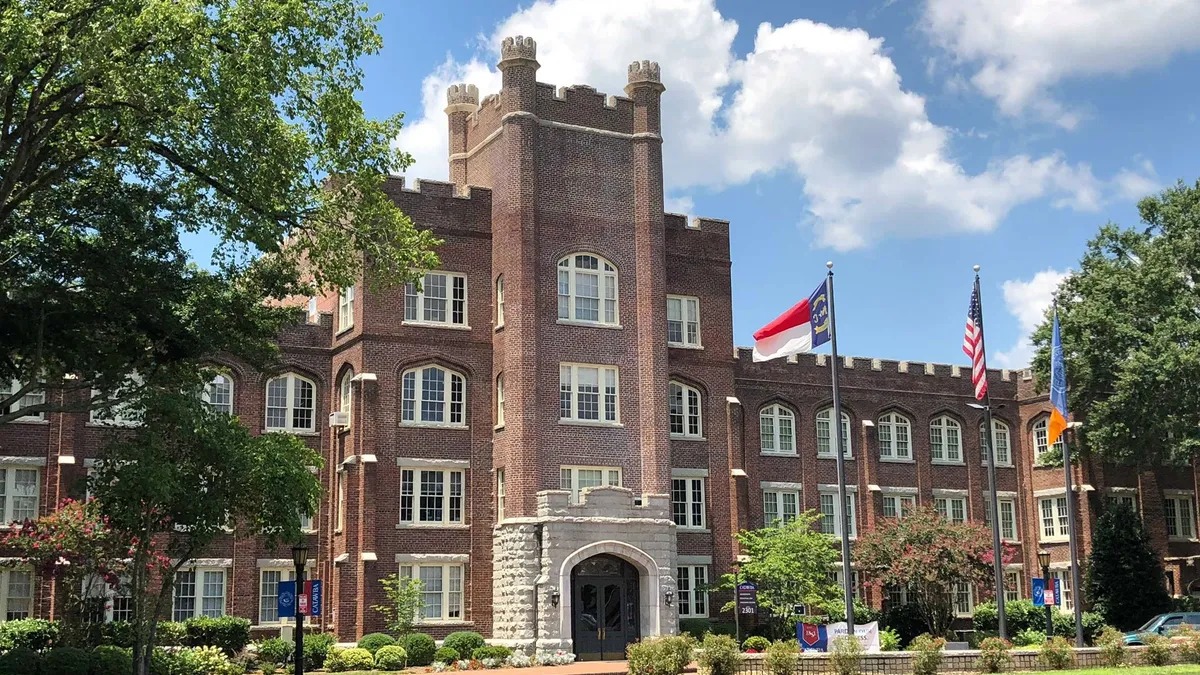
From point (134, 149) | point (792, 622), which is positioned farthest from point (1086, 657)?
point (134, 149)

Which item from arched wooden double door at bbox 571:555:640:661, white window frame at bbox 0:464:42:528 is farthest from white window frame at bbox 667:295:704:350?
white window frame at bbox 0:464:42:528

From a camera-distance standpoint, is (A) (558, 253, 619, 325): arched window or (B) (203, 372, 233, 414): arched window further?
(A) (558, 253, 619, 325): arched window

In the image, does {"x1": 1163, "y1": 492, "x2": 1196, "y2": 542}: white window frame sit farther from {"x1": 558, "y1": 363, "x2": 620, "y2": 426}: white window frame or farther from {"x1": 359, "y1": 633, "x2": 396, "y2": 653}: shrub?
{"x1": 359, "y1": 633, "x2": 396, "y2": 653}: shrub

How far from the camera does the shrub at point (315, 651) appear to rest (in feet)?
112

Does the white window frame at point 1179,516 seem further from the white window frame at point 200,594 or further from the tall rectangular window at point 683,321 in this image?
the white window frame at point 200,594

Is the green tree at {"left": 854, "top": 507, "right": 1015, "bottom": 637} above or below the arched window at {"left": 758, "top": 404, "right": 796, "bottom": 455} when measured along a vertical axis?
below

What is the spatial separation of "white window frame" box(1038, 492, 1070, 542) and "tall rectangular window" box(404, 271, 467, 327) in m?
23.7

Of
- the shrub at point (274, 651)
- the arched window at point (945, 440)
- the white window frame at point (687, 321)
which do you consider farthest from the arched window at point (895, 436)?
the shrub at point (274, 651)

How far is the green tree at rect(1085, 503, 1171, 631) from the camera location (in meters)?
45.5

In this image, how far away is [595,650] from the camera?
37.4 metres

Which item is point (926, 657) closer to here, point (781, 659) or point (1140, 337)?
point (781, 659)

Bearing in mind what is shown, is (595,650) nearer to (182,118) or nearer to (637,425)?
(637,425)

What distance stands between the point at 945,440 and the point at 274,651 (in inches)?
1030

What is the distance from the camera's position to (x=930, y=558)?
41562 millimetres
